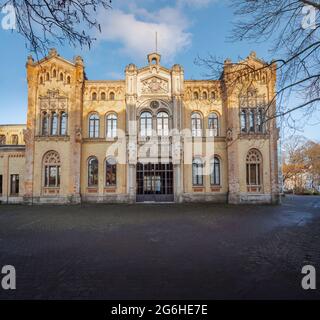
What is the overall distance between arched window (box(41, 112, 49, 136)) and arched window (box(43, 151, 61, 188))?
6.75 ft

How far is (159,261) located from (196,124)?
19.9 meters

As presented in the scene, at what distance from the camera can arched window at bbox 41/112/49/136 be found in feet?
79.7

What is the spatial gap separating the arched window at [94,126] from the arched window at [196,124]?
9389mm

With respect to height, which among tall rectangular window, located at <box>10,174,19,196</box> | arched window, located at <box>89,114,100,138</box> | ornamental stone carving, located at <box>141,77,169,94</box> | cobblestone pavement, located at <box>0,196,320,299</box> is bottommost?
cobblestone pavement, located at <box>0,196,320,299</box>

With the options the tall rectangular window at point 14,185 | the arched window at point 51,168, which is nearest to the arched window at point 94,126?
the arched window at point 51,168

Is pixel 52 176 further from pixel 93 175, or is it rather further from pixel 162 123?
pixel 162 123

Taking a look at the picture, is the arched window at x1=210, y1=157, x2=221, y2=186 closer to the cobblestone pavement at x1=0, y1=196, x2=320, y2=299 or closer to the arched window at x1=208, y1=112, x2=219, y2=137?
the arched window at x1=208, y1=112, x2=219, y2=137

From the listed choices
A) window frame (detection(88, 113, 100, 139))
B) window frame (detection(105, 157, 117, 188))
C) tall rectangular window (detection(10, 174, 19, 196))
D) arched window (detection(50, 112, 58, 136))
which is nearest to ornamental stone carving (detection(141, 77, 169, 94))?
window frame (detection(88, 113, 100, 139))

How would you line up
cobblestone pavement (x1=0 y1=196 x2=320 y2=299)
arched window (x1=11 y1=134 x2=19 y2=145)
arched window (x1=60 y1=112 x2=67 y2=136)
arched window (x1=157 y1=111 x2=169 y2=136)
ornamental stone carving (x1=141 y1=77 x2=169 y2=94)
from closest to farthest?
cobblestone pavement (x1=0 y1=196 x2=320 y2=299), arched window (x1=60 y1=112 x2=67 y2=136), arched window (x1=157 y1=111 x2=169 y2=136), ornamental stone carving (x1=141 y1=77 x2=169 y2=94), arched window (x1=11 y1=134 x2=19 y2=145)

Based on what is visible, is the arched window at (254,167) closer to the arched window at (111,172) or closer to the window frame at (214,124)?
the window frame at (214,124)

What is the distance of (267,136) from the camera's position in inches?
931

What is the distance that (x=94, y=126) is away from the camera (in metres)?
25.2

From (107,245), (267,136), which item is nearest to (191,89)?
(267,136)

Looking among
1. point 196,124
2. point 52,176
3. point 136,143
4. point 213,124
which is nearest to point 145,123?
point 136,143
